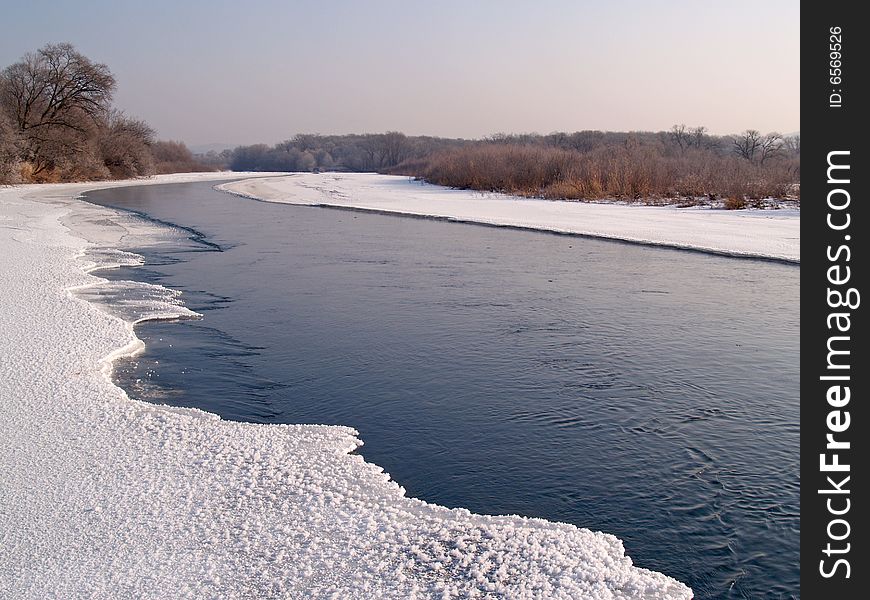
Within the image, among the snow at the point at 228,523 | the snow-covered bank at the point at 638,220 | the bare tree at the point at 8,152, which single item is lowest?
the snow at the point at 228,523

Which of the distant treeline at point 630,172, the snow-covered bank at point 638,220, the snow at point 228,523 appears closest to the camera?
the snow at point 228,523

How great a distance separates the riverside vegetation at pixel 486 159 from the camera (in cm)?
2464

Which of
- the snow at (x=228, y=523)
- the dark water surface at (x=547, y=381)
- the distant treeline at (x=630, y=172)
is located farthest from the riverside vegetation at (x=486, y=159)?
the snow at (x=228, y=523)

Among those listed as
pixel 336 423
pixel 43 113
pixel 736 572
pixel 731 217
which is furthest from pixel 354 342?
pixel 43 113

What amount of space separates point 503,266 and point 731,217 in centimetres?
1007

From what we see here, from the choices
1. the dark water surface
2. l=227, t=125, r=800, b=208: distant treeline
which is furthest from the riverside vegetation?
the dark water surface

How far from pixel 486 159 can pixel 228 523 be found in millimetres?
33126

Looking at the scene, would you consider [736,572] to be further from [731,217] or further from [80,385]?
[731,217]

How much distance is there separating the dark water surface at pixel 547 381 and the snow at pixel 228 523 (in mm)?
280

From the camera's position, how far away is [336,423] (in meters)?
4.70

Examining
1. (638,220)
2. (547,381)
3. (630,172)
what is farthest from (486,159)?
(547,381)

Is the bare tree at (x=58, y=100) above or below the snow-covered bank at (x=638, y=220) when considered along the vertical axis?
above

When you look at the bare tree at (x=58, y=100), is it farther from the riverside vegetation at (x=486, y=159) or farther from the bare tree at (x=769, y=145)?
the bare tree at (x=769, y=145)

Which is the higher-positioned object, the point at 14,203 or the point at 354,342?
the point at 14,203
